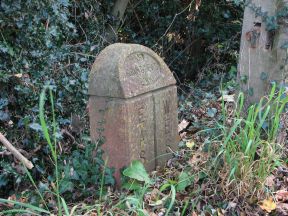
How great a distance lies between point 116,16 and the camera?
19.0 ft

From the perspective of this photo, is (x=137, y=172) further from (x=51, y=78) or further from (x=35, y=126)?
(x=51, y=78)

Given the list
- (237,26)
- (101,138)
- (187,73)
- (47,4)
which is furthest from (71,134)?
(237,26)

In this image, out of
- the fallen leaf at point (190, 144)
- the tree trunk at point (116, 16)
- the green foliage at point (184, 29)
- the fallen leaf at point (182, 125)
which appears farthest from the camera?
the green foliage at point (184, 29)

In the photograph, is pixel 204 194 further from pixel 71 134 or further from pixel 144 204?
pixel 71 134

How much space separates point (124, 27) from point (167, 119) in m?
3.19

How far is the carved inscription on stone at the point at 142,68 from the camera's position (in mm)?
2859

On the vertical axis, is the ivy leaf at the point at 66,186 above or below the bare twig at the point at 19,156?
below

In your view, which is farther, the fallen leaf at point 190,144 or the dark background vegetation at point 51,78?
the fallen leaf at point 190,144

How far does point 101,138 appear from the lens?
290 cm

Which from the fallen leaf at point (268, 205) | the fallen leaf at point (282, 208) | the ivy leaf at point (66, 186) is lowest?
the fallen leaf at point (282, 208)

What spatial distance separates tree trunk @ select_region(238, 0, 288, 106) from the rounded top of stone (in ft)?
2.44

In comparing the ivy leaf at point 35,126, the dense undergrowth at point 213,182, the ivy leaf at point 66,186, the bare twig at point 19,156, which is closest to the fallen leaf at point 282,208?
the dense undergrowth at point 213,182

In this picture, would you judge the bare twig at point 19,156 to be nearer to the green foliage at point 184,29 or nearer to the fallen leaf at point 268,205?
the fallen leaf at point 268,205

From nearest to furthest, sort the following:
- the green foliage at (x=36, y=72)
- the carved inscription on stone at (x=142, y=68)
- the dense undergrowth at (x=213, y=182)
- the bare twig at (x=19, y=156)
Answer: the bare twig at (x=19, y=156) → the dense undergrowth at (x=213, y=182) → the carved inscription on stone at (x=142, y=68) → the green foliage at (x=36, y=72)
